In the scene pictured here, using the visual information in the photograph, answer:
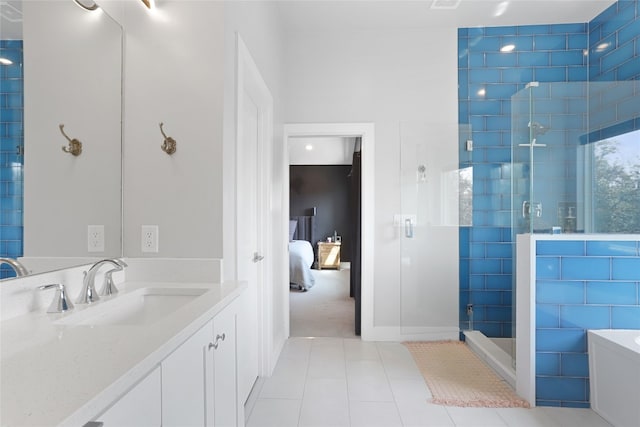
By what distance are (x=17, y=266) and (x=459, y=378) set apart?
8.57 feet

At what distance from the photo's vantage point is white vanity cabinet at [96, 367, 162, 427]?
0.63 meters

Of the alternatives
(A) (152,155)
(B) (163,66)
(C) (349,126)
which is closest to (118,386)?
(A) (152,155)

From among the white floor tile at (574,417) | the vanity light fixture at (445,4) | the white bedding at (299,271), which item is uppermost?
the vanity light fixture at (445,4)

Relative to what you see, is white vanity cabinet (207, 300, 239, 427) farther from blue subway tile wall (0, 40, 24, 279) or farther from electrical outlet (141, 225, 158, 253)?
blue subway tile wall (0, 40, 24, 279)

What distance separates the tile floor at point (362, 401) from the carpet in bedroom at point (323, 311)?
24.0 inches

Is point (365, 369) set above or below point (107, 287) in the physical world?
below

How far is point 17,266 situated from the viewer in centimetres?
105

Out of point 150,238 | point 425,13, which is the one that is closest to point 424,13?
point 425,13

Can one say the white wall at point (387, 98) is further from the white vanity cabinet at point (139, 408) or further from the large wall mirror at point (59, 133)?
the white vanity cabinet at point (139, 408)

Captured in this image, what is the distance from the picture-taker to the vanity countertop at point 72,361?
525 millimetres

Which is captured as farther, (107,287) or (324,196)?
(324,196)

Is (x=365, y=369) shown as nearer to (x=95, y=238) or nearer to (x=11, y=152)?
(x=95, y=238)

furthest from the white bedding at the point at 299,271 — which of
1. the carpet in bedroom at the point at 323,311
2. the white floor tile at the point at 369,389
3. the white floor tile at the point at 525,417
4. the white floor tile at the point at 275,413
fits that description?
the white floor tile at the point at 525,417

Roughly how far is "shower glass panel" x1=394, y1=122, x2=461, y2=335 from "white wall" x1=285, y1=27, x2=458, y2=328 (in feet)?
0.04
